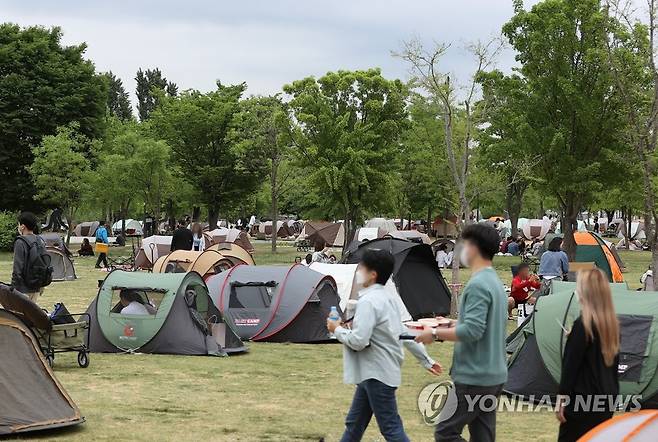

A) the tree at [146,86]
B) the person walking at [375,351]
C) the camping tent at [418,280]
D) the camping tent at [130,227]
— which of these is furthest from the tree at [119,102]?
the person walking at [375,351]

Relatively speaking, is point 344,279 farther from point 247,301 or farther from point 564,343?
point 564,343

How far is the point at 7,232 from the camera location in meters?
41.8

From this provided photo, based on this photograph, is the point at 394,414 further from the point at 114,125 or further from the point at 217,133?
the point at 114,125

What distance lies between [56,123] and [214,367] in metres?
35.6

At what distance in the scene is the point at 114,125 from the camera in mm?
55938

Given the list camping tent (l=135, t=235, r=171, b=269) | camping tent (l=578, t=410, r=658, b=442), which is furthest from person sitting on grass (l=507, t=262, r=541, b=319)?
camping tent (l=135, t=235, r=171, b=269)

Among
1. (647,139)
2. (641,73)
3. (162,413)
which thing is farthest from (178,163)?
(162,413)

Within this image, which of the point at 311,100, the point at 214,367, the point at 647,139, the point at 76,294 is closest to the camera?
the point at 214,367

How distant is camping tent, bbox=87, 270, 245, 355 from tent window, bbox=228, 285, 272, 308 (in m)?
1.68

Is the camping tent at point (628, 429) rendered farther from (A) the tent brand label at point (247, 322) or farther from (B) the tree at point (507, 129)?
(B) the tree at point (507, 129)

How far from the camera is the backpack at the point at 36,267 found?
11.7m

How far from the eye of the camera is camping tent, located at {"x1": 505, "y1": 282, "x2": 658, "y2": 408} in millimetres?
9594

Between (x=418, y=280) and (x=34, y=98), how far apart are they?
3156cm

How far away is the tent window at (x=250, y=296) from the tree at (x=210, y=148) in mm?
30260
